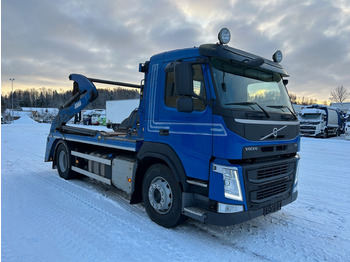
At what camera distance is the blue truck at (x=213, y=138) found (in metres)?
3.21

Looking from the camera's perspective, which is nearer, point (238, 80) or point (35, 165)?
point (238, 80)

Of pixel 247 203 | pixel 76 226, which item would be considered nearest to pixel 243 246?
pixel 247 203

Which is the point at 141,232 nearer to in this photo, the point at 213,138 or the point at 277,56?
the point at 213,138

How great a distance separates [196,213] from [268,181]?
111 centimetres

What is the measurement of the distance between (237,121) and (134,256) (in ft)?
7.01

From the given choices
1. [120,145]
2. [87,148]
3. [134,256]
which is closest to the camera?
[134,256]

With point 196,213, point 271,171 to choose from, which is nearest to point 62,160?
point 196,213

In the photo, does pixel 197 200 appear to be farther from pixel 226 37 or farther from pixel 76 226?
pixel 226 37

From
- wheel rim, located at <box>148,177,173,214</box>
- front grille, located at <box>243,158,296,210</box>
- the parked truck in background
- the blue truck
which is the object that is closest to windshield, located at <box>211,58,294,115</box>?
the blue truck

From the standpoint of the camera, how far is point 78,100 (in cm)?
655

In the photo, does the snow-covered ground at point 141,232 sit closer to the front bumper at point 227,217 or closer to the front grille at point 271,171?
the front bumper at point 227,217

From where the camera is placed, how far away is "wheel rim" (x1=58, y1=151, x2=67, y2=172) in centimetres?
701

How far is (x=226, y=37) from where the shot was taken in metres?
3.59

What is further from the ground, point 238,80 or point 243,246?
point 238,80
